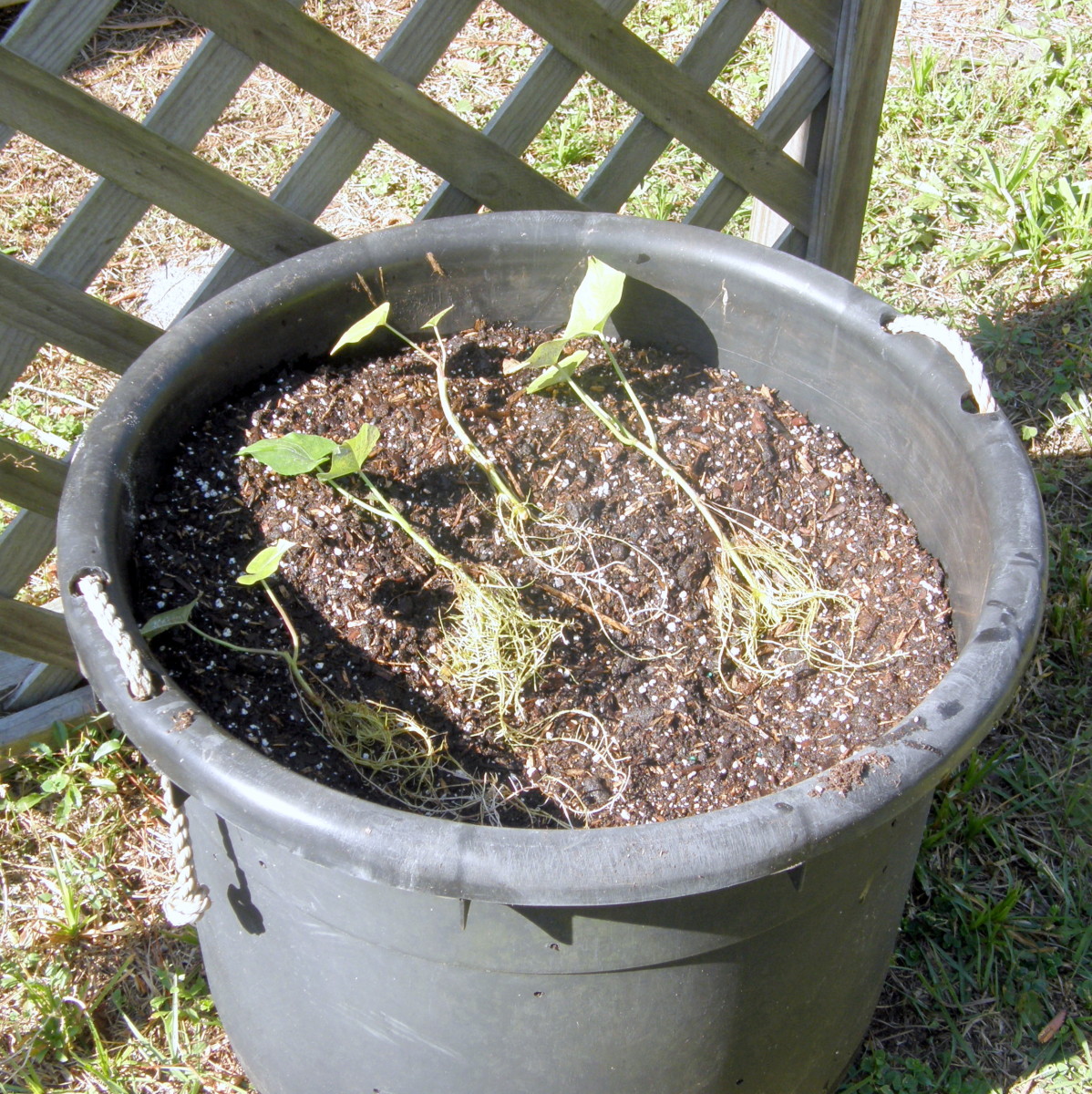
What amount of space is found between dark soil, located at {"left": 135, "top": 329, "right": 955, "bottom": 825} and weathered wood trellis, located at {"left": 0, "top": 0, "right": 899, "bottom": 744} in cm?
25

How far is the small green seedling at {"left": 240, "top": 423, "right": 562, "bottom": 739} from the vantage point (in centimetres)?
115

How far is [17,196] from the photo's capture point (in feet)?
7.83

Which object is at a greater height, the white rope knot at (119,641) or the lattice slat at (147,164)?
the lattice slat at (147,164)

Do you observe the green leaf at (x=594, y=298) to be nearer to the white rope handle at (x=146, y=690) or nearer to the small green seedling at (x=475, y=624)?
the small green seedling at (x=475, y=624)

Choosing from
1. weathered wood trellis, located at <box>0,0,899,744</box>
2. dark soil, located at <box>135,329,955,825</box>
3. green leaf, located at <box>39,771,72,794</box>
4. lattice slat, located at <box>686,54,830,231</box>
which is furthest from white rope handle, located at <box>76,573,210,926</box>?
lattice slat, located at <box>686,54,830,231</box>

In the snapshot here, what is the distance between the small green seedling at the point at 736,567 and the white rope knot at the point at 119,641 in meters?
0.56

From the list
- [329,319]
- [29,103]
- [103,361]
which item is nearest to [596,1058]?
[329,319]

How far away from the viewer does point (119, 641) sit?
0.90 m

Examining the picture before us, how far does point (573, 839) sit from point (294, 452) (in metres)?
0.57

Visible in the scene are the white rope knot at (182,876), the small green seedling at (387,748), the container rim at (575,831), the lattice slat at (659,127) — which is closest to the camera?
the container rim at (575,831)

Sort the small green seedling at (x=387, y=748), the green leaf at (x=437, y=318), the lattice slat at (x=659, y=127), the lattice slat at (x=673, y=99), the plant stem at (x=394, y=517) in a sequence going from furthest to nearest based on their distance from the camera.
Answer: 1. the lattice slat at (x=659, y=127)
2. the lattice slat at (x=673, y=99)
3. the green leaf at (x=437, y=318)
4. the plant stem at (x=394, y=517)
5. the small green seedling at (x=387, y=748)

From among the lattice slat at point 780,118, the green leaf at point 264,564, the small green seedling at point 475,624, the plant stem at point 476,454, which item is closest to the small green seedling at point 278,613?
the green leaf at point 264,564

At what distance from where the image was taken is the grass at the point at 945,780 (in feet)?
4.51

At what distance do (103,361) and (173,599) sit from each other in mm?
454
